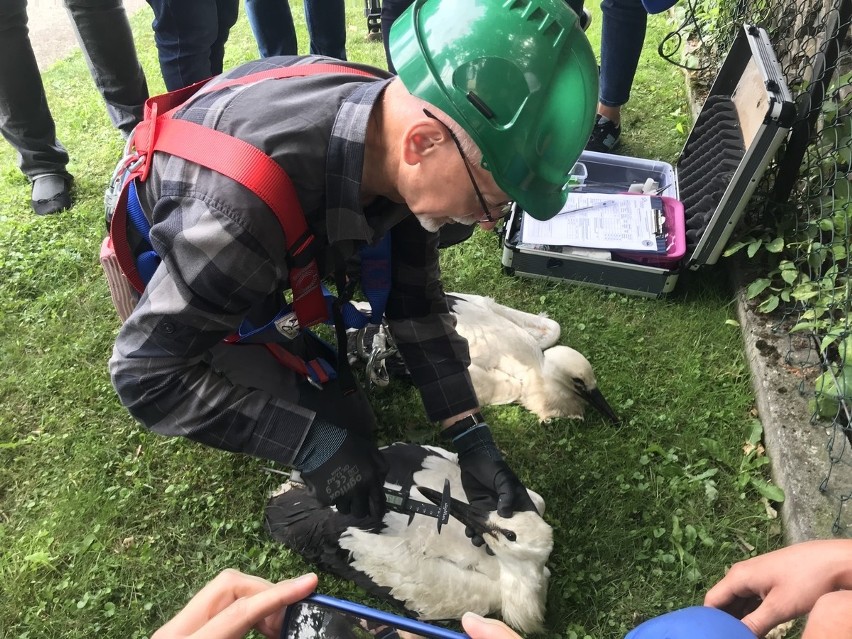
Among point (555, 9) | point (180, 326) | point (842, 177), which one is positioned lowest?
point (842, 177)

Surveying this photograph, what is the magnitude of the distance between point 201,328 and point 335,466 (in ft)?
1.83

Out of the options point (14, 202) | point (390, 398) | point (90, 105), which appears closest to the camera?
point (390, 398)

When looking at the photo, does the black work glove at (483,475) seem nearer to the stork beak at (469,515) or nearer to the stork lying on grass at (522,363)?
the stork beak at (469,515)

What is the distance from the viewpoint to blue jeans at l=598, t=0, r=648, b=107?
3465 millimetres

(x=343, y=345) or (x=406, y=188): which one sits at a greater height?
(x=406, y=188)

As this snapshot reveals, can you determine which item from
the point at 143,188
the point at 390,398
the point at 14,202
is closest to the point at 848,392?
the point at 390,398

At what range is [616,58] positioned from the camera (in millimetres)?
3637

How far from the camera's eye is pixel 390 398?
8.92 feet

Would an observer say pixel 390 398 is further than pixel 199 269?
Yes

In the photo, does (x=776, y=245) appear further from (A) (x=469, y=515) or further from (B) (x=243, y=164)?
(B) (x=243, y=164)

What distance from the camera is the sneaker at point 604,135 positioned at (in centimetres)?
388

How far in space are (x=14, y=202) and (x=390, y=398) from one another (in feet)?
9.23

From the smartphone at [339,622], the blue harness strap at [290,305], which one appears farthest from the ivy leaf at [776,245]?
the smartphone at [339,622]

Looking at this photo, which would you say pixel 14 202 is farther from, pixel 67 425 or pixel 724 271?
pixel 724 271
